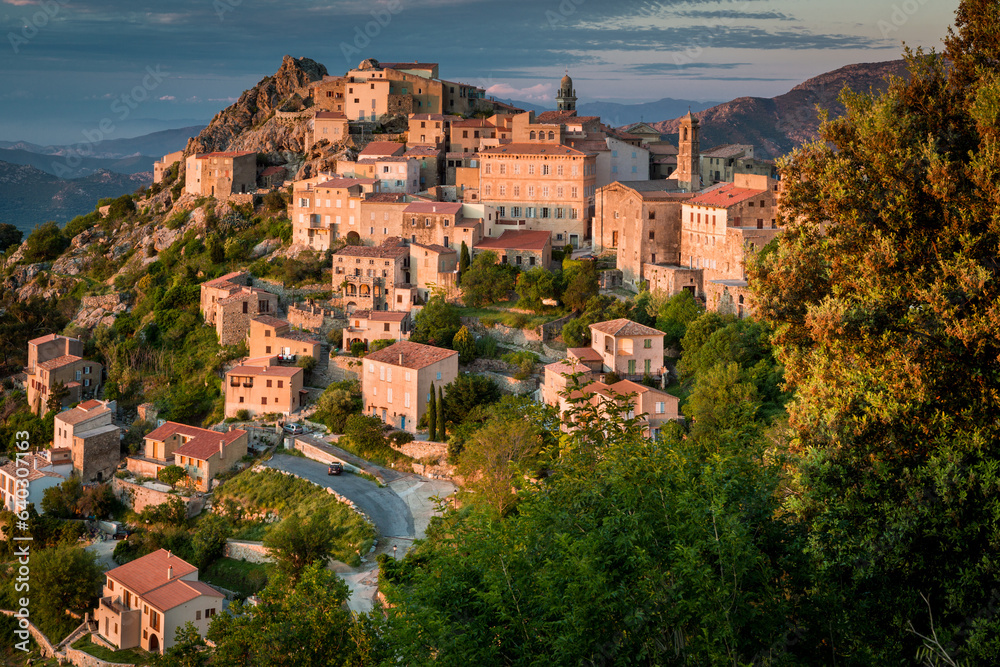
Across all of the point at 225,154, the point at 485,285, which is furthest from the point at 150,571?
the point at 225,154

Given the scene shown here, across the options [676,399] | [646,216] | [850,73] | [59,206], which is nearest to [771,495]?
[676,399]

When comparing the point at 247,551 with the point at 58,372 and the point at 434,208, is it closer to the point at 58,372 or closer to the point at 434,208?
the point at 434,208

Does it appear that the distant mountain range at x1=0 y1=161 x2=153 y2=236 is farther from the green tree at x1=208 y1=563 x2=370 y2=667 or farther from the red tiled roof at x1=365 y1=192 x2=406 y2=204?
the green tree at x1=208 y1=563 x2=370 y2=667

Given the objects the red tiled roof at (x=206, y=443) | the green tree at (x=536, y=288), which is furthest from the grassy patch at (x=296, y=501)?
the green tree at (x=536, y=288)

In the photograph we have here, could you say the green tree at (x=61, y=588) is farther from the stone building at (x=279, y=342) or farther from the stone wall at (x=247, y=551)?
the stone building at (x=279, y=342)

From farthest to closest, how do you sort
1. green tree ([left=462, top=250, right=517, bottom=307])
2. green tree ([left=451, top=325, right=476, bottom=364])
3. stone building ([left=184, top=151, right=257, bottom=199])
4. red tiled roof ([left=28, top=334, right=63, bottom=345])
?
1. stone building ([left=184, top=151, right=257, bottom=199])
2. red tiled roof ([left=28, top=334, right=63, bottom=345])
3. green tree ([left=462, top=250, right=517, bottom=307])
4. green tree ([left=451, top=325, right=476, bottom=364])

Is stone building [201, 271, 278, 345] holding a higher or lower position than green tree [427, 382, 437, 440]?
higher

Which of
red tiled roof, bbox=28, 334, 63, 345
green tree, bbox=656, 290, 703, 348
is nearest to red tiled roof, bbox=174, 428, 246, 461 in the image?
green tree, bbox=656, 290, 703, 348
